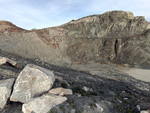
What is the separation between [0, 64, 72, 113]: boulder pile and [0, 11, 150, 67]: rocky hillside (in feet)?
49.8

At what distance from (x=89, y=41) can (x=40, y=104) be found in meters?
26.6

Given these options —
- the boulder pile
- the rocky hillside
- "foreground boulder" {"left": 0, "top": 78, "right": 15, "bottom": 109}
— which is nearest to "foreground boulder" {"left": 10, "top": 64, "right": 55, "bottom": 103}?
the boulder pile

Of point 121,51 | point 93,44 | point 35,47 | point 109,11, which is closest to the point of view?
point 35,47

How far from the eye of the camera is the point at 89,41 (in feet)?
101

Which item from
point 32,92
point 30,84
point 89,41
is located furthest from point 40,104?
point 89,41

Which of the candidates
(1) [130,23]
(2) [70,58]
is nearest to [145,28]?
(1) [130,23]

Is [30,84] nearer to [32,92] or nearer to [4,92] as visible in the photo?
[32,92]

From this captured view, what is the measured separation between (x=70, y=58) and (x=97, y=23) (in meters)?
15.4

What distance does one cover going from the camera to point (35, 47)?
24.4 m

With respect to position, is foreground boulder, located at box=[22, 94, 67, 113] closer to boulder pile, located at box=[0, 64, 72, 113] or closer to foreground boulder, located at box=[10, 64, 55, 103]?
boulder pile, located at box=[0, 64, 72, 113]

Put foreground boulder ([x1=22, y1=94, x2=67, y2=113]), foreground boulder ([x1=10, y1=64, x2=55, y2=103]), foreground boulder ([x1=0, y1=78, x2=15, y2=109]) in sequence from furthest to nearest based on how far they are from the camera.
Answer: foreground boulder ([x1=10, y1=64, x2=55, y2=103]) < foreground boulder ([x1=0, y1=78, x2=15, y2=109]) < foreground boulder ([x1=22, y1=94, x2=67, y2=113])

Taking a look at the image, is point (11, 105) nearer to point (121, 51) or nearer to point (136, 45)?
point (121, 51)

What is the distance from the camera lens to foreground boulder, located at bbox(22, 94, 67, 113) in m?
5.33

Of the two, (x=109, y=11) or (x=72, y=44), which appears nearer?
(x=72, y=44)
